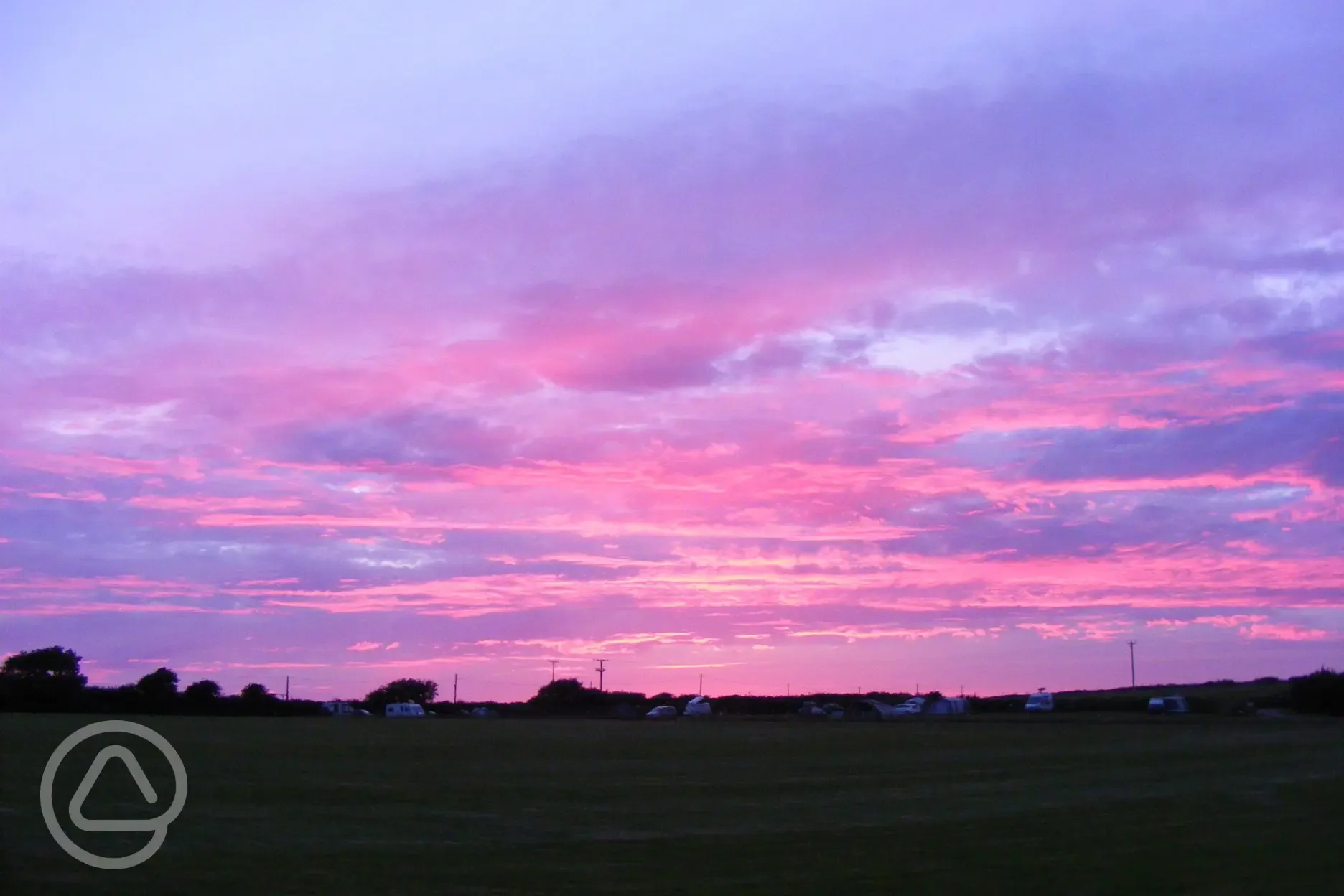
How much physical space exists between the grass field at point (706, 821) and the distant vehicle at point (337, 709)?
233 feet

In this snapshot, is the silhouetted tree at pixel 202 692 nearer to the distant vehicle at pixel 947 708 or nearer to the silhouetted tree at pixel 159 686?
the silhouetted tree at pixel 159 686

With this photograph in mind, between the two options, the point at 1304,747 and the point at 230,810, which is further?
the point at 1304,747

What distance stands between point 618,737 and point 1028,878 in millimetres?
36426

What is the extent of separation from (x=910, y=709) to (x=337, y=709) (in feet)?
166

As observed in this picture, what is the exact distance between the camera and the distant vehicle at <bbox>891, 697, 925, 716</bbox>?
80.1m

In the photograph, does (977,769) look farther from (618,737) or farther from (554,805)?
(618,737)

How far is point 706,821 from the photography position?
19.9 m

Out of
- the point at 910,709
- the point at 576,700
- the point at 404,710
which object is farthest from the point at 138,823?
the point at 576,700

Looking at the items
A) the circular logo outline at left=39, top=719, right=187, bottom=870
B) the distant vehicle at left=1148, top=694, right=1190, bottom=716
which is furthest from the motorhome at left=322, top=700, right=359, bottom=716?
the circular logo outline at left=39, top=719, right=187, bottom=870

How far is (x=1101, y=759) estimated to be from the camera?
34.8 metres

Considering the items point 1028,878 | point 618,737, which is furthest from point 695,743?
point 1028,878

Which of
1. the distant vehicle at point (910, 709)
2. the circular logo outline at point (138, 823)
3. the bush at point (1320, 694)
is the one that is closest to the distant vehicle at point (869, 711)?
the distant vehicle at point (910, 709)

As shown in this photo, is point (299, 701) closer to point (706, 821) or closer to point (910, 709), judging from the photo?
point (910, 709)

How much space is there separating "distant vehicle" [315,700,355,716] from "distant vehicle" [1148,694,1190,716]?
63.6 meters
